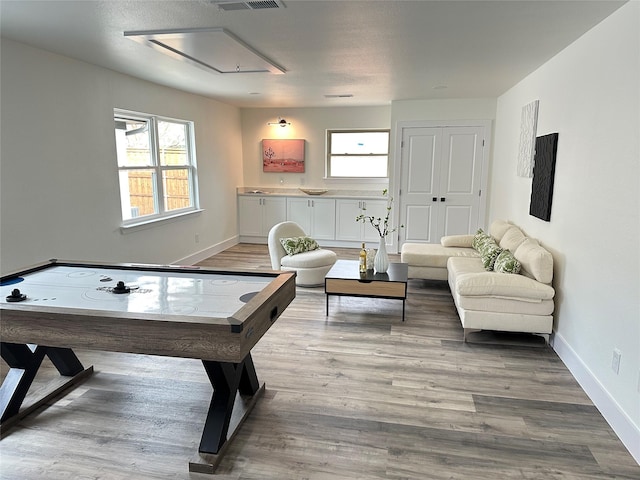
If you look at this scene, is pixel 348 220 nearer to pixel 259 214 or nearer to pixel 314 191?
pixel 314 191

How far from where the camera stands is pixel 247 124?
781 cm

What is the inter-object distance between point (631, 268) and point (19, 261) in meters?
4.21

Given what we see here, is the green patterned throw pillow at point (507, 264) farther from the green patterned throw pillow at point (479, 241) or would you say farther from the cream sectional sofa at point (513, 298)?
the green patterned throw pillow at point (479, 241)

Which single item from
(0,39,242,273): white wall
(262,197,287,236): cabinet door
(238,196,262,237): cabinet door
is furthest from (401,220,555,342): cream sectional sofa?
(238,196,262,237): cabinet door

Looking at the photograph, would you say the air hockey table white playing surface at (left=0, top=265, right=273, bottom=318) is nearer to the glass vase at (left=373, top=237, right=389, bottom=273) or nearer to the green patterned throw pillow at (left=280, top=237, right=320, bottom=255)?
the glass vase at (left=373, top=237, right=389, bottom=273)

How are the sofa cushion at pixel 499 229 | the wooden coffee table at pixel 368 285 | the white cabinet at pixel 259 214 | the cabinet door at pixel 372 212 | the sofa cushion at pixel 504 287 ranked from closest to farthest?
the sofa cushion at pixel 504 287 → the wooden coffee table at pixel 368 285 → the sofa cushion at pixel 499 229 → the cabinet door at pixel 372 212 → the white cabinet at pixel 259 214

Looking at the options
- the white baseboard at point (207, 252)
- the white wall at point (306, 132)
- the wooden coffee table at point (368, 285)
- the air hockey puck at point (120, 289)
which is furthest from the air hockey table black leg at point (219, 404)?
the white wall at point (306, 132)

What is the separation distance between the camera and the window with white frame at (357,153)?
748cm

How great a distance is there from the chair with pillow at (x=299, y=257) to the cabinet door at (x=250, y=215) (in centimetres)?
249

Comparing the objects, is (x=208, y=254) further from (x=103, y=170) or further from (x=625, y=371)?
(x=625, y=371)

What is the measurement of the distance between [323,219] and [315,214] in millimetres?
166

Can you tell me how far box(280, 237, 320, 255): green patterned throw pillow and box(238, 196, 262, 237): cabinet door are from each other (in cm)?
261

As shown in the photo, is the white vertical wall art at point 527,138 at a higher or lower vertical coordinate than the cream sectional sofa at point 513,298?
higher

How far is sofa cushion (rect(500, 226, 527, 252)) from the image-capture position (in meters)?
4.15
